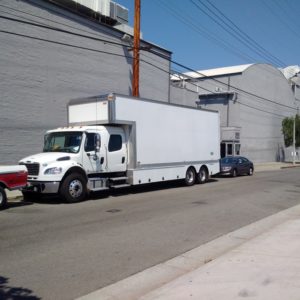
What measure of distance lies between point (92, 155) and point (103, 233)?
659cm

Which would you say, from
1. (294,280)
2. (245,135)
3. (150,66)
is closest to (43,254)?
(294,280)

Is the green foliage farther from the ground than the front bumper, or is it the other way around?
the green foliage

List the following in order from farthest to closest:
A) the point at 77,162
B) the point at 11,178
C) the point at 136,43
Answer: the point at 136,43, the point at 77,162, the point at 11,178

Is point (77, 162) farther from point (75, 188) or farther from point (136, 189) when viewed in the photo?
point (136, 189)

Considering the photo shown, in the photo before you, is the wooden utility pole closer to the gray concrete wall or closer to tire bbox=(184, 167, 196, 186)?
the gray concrete wall

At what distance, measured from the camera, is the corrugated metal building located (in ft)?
158

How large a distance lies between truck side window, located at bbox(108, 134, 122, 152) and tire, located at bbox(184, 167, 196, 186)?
505cm

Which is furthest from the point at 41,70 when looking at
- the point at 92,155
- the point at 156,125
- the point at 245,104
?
the point at 245,104

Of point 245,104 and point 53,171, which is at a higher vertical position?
point 245,104

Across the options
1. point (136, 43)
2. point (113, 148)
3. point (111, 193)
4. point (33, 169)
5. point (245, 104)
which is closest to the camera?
point (33, 169)

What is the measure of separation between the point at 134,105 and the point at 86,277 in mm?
11395

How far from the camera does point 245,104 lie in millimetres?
49656

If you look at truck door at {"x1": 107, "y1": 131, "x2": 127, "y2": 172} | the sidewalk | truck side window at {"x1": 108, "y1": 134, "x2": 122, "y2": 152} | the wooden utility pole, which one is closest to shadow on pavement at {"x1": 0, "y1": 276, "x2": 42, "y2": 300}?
the sidewalk

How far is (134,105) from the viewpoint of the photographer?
1722 cm
